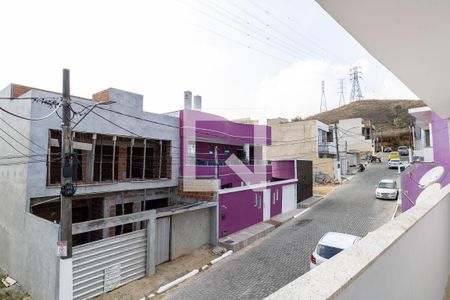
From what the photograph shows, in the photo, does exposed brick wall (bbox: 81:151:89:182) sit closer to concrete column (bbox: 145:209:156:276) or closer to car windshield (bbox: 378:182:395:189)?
concrete column (bbox: 145:209:156:276)

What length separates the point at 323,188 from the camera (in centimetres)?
2941

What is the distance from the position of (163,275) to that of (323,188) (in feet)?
Result: 74.1

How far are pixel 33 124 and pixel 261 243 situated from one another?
12038 millimetres

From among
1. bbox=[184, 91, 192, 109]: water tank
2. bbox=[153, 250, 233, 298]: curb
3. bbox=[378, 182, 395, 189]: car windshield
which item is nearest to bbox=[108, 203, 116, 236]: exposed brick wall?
bbox=[153, 250, 233, 298]: curb

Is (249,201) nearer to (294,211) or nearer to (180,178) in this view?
(180,178)

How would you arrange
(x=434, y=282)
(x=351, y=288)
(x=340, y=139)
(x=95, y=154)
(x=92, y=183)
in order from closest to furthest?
(x=351, y=288) < (x=434, y=282) < (x=92, y=183) < (x=95, y=154) < (x=340, y=139)

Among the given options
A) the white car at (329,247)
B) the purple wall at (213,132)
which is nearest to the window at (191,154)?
the purple wall at (213,132)

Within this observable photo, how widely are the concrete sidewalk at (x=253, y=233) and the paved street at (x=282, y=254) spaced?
0.40m

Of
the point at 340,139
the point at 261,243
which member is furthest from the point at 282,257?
the point at 340,139

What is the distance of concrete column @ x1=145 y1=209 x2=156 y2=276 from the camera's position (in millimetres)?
11102

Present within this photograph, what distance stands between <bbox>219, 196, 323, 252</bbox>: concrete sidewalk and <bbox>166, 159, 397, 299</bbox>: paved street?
0.40m

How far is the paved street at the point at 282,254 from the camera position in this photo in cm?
991

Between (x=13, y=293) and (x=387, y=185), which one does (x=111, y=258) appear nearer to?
(x=13, y=293)

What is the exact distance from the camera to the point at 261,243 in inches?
581
